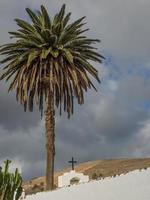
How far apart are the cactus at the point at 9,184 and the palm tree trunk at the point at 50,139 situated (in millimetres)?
6508

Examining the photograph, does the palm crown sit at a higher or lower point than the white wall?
higher

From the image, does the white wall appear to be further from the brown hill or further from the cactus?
the brown hill

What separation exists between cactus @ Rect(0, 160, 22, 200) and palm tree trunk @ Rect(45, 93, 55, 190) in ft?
A: 21.4

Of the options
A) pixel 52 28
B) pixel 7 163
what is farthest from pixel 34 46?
pixel 7 163

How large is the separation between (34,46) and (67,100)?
4444mm

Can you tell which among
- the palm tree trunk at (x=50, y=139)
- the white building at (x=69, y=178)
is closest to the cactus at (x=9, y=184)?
the palm tree trunk at (x=50, y=139)

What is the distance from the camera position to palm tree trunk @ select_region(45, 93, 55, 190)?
34188 millimetres

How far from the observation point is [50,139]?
34750 mm

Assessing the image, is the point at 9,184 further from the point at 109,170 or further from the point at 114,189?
the point at 109,170

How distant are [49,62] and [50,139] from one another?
18.1 ft

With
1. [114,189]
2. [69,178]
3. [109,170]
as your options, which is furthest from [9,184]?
[109,170]

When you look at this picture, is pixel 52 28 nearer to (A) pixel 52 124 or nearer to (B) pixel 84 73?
(B) pixel 84 73

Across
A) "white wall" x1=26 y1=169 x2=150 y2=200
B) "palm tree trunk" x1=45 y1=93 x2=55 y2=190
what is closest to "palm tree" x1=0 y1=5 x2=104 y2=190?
"palm tree trunk" x1=45 y1=93 x2=55 y2=190

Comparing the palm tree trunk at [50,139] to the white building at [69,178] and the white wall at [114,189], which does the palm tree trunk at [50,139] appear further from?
the white building at [69,178]
